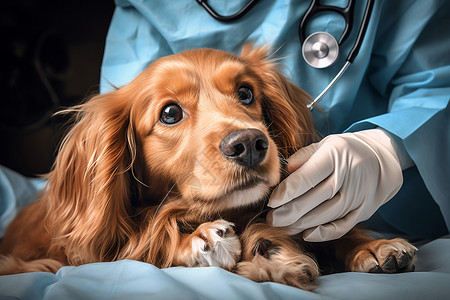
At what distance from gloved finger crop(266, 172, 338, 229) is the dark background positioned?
2.28 m

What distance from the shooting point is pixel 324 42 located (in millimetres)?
1288

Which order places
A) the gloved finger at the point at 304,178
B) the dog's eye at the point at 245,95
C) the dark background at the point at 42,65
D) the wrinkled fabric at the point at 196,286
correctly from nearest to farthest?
the wrinkled fabric at the point at 196,286, the gloved finger at the point at 304,178, the dog's eye at the point at 245,95, the dark background at the point at 42,65

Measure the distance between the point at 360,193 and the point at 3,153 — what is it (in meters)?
2.99

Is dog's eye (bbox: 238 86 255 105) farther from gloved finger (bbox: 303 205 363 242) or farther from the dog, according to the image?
gloved finger (bbox: 303 205 363 242)

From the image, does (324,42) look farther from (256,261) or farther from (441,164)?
(256,261)

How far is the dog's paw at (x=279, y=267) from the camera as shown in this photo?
886 mm

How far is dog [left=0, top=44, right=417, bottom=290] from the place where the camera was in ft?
3.03

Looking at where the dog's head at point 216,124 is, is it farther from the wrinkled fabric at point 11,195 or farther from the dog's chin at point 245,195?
the wrinkled fabric at point 11,195

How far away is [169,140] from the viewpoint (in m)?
1.10

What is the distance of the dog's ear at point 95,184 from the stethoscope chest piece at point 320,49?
2.03ft

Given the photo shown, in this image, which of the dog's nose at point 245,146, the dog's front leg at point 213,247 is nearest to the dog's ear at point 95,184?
the dog's front leg at point 213,247

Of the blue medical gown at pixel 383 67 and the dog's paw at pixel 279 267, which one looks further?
the blue medical gown at pixel 383 67

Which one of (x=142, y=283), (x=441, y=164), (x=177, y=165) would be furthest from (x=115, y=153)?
(x=441, y=164)

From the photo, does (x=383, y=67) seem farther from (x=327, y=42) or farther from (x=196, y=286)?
(x=196, y=286)
